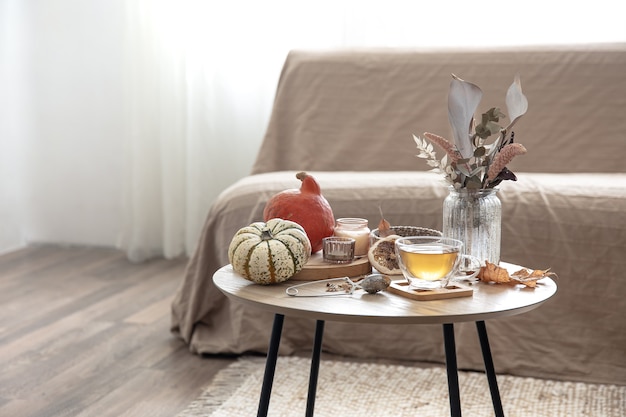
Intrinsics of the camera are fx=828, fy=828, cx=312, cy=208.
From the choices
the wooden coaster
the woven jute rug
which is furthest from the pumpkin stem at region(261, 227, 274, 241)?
the woven jute rug

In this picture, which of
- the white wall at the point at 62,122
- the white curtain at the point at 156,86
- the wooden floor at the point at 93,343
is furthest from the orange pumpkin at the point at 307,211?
the white wall at the point at 62,122

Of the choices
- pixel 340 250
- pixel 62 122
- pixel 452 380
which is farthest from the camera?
pixel 62 122

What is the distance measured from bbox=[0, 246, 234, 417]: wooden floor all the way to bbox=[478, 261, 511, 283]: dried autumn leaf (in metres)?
0.90

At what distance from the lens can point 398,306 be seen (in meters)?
1.24

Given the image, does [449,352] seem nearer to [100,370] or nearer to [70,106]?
[100,370]

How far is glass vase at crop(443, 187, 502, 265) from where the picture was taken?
4.83ft

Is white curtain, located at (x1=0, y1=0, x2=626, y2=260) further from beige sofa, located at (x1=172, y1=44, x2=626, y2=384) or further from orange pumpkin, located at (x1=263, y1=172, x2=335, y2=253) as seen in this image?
orange pumpkin, located at (x1=263, y1=172, x2=335, y2=253)

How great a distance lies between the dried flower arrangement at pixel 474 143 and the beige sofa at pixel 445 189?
0.72 metres

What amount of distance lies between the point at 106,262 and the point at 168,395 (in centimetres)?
166

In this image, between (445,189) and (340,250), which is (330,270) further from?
(445,189)

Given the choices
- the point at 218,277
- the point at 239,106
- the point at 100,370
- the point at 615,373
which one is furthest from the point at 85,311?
the point at 615,373

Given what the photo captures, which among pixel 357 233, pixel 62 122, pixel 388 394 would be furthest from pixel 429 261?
pixel 62 122

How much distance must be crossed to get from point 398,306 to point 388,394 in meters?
0.83

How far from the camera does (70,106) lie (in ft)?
12.8
